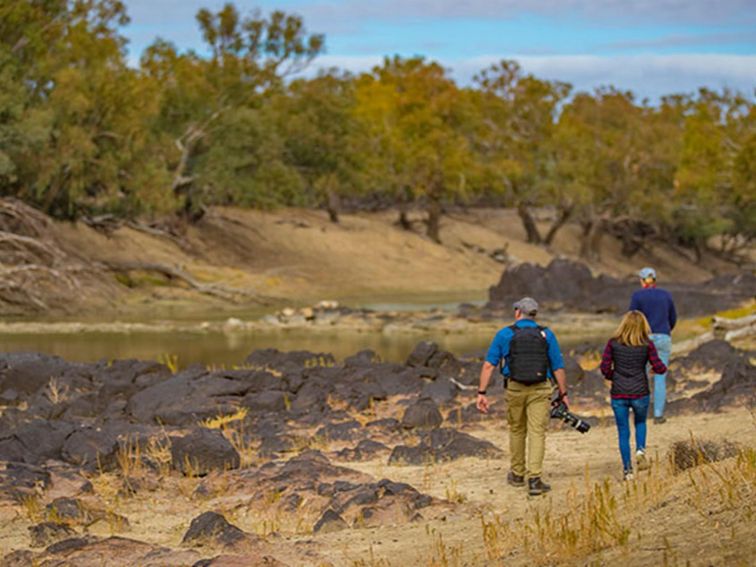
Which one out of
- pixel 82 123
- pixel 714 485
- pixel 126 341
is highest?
pixel 82 123

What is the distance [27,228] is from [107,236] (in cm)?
520

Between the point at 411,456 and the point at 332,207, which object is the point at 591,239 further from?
the point at 411,456

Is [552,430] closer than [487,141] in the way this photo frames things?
Yes

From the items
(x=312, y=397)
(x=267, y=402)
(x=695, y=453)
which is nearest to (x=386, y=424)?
(x=267, y=402)

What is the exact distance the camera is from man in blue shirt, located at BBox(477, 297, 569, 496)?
11789 mm

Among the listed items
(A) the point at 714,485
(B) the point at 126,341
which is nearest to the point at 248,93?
(B) the point at 126,341

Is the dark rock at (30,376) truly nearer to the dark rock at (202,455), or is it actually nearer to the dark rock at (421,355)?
the dark rock at (421,355)

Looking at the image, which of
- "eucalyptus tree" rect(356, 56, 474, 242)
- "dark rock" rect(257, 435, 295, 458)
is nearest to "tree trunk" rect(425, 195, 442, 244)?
"eucalyptus tree" rect(356, 56, 474, 242)

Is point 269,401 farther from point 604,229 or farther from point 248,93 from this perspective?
point 604,229

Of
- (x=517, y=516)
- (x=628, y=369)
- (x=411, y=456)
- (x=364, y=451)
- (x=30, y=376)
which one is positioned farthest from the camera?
(x=30, y=376)

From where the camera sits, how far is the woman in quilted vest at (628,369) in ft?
39.3

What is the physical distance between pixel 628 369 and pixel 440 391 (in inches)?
274

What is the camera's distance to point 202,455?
13500 mm

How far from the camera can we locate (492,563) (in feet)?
28.7
